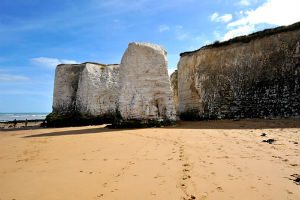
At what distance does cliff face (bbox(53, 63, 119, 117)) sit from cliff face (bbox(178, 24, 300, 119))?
444cm

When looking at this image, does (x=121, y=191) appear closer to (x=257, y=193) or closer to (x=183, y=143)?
(x=257, y=193)

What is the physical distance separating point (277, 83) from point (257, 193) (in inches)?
452

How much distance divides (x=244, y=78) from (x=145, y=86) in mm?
5510

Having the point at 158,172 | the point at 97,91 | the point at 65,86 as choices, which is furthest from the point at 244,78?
the point at 158,172

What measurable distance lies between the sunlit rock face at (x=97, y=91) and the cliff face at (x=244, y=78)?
14.2 feet

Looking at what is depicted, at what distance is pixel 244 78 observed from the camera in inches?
599

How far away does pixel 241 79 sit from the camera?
15336 mm

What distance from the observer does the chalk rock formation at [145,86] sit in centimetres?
1281

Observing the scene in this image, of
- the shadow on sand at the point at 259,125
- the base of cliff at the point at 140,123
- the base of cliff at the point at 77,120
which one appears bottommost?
the shadow on sand at the point at 259,125

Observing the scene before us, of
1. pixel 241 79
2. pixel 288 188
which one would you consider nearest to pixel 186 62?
pixel 241 79

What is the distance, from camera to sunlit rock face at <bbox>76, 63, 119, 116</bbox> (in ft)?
60.7

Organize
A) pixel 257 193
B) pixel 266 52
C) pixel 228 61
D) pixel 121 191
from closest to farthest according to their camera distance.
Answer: pixel 257 193 → pixel 121 191 → pixel 266 52 → pixel 228 61

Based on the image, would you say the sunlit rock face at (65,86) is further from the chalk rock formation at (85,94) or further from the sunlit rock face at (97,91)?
the sunlit rock face at (97,91)

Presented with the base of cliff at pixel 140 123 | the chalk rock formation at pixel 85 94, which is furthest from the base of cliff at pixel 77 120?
the base of cliff at pixel 140 123
